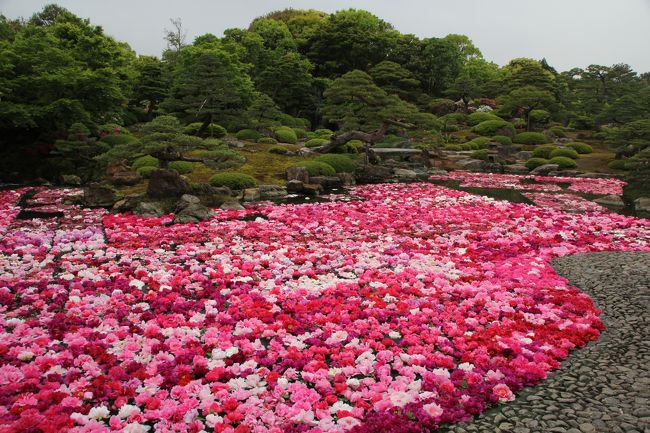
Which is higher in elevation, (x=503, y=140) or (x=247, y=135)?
(x=503, y=140)

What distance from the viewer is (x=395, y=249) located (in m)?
10.9

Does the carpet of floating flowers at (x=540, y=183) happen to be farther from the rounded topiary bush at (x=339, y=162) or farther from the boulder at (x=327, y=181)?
the boulder at (x=327, y=181)

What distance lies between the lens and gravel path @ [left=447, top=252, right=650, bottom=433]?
451cm

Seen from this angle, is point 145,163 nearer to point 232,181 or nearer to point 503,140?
point 232,181

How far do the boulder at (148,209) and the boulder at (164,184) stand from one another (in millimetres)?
958

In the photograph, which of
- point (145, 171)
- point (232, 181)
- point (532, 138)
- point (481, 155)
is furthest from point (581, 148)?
point (145, 171)

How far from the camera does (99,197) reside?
17.1 m

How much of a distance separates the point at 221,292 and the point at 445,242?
21.3ft

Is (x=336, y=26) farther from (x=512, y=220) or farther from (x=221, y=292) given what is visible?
(x=221, y=292)

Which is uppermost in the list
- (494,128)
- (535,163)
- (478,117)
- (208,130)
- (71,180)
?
(478,117)

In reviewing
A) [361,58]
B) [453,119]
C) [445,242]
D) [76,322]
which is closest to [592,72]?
[453,119]

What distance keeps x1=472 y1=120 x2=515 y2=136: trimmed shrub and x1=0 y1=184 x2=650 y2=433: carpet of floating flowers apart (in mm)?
38145

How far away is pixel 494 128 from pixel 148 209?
4284cm

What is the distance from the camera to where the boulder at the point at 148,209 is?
583 inches
